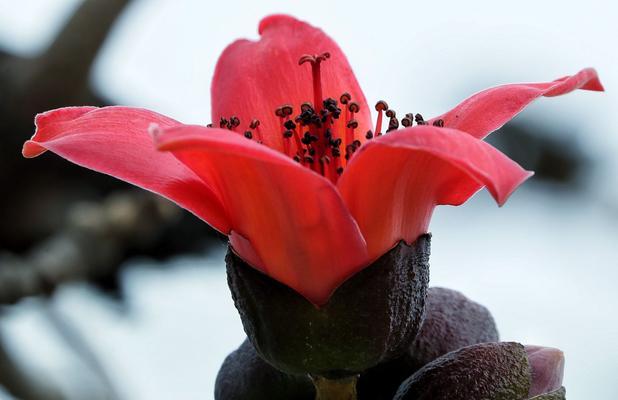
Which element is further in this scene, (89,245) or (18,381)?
(89,245)

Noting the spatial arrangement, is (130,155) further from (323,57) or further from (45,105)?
(45,105)

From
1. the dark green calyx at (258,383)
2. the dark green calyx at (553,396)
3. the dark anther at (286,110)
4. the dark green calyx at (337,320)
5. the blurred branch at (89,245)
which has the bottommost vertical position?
the blurred branch at (89,245)

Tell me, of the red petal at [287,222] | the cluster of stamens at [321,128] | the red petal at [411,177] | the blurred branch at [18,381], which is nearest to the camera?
the red petal at [411,177]

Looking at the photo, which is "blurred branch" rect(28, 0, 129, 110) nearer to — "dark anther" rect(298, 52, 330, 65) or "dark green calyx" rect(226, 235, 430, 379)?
"dark anther" rect(298, 52, 330, 65)

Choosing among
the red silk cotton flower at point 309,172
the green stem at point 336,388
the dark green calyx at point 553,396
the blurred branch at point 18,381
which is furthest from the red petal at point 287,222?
the blurred branch at point 18,381

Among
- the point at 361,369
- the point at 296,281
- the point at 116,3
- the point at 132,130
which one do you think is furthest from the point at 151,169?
the point at 116,3

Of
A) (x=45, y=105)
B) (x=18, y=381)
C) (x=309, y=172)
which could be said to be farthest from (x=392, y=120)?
(x=45, y=105)

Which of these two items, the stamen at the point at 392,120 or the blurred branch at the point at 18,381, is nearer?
the stamen at the point at 392,120

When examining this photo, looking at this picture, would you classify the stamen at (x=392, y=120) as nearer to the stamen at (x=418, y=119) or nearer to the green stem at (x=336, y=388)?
the stamen at (x=418, y=119)
